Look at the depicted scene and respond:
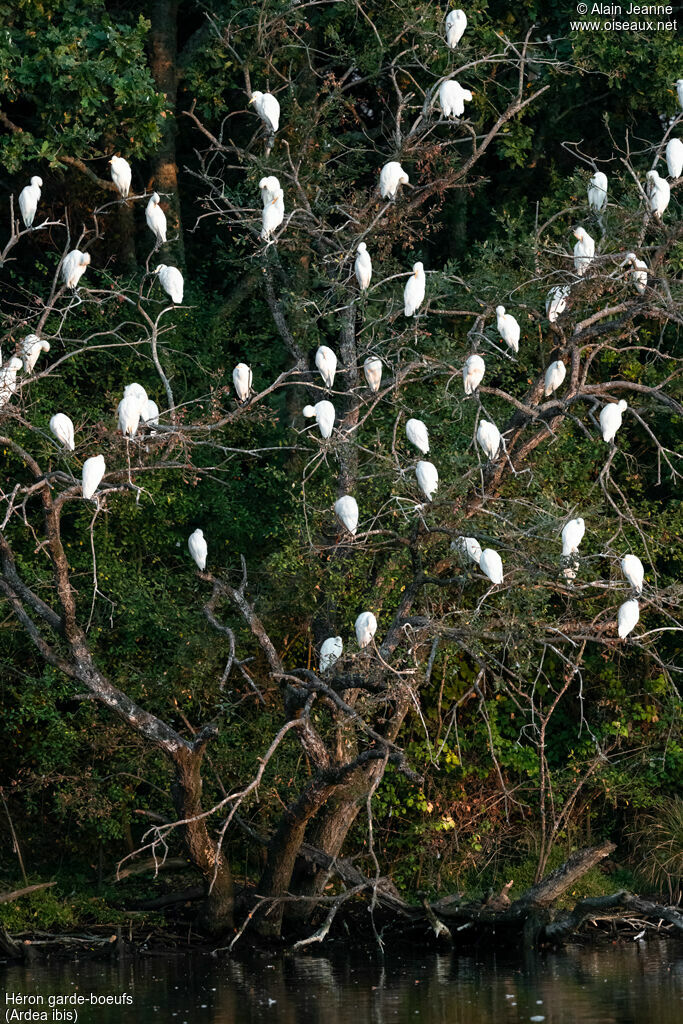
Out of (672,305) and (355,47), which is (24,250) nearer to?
(355,47)

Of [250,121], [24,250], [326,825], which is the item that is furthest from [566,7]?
[326,825]

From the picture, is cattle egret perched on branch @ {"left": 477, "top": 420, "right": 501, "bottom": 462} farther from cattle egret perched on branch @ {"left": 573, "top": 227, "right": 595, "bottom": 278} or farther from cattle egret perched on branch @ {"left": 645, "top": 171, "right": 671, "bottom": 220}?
cattle egret perched on branch @ {"left": 645, "top": 171, "right": 671, "bottom": 220}

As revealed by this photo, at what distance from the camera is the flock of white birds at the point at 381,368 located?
6.80m

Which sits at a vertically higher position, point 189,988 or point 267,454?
point 267,454

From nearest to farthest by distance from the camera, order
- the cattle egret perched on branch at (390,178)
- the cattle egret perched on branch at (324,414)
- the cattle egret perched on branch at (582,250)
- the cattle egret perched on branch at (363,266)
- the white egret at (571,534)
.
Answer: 1. the white egret at (571,534)
2. the cattle egret perched on branch at (324,414)
3. the cattle egret perched on branch at (582,250)
4. the cattle egret perched on branch at (363,266)
5. the cattle egret perched on branch at (390,178)

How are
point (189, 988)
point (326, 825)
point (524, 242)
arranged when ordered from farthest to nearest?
point (524, 242) → point (326, 825) → point (189, 988)

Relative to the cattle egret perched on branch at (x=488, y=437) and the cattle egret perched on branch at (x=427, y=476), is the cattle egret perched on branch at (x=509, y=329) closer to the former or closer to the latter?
the cattle egret perched on branch at (x=488, y=437)

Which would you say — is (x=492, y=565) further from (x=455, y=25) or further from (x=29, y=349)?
(x=455, y=25)

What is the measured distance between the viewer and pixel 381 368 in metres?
7.89

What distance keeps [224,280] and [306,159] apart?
1641mm

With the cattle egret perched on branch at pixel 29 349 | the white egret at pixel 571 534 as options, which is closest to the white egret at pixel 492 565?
the white egret at pixel 571 534

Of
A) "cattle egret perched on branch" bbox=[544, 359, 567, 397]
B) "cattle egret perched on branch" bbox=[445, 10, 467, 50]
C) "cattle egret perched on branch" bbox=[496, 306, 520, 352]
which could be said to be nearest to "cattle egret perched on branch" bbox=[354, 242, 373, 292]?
"cattle egret perched on branch" bbox=[496, 306, 520, 352]

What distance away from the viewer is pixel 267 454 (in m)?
9.97

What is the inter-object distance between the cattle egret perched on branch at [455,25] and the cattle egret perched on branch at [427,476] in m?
3.21
